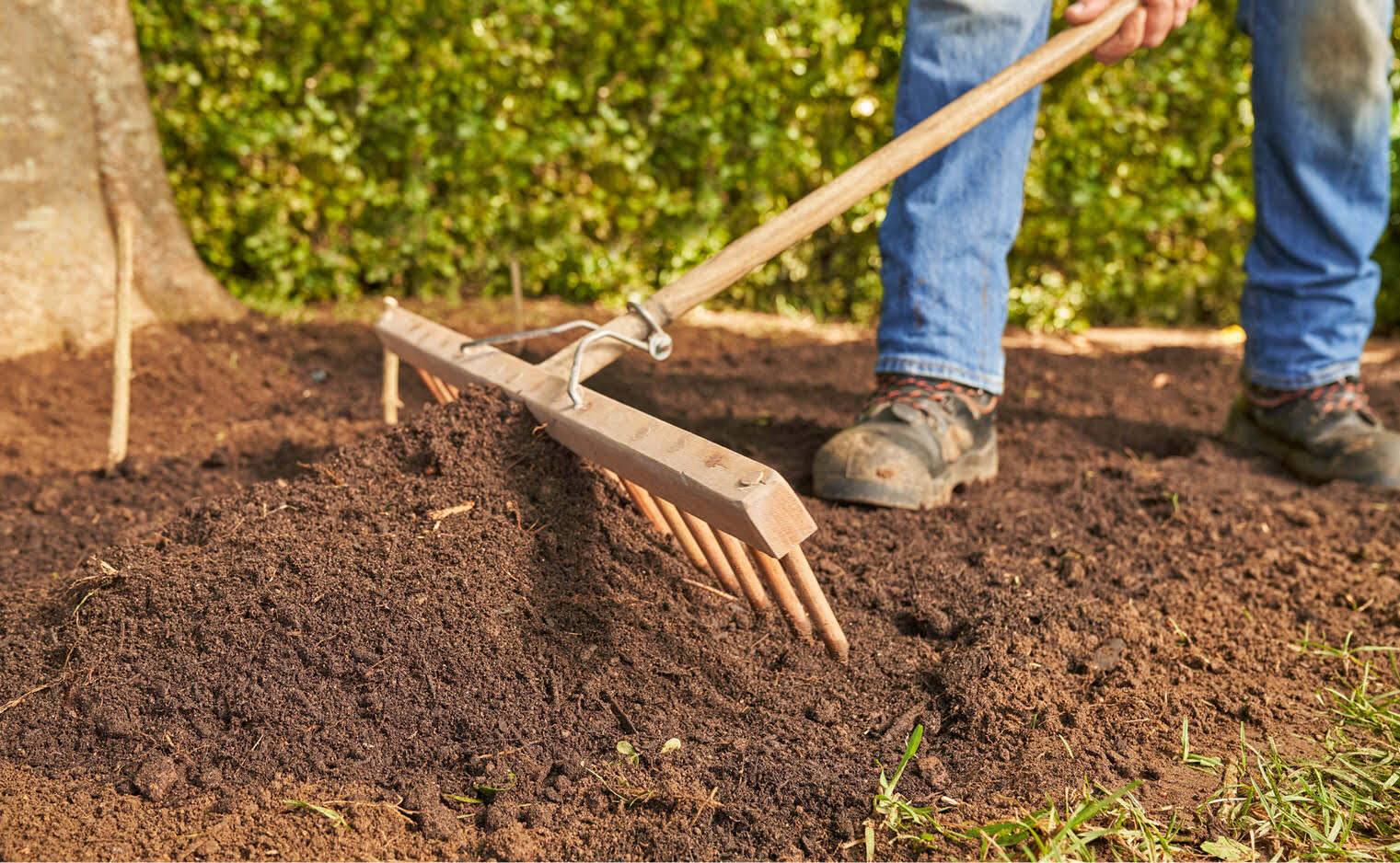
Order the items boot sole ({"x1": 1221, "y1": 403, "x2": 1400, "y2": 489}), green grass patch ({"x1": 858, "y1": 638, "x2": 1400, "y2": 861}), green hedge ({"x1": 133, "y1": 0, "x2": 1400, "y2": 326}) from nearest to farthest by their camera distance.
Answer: green grass patch ({"x1": 858, "y1": 638, "x2": 1400, "y2": 861}), boot sole ({"x1": 1221, "y1": 403, "x2": 1400, "y2": 489}), green hedge ({"x1": 133, "y1": 0, "x2": 1400, "y2": 326})

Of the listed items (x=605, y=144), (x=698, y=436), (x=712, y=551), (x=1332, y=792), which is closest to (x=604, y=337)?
(x=698, y=436)

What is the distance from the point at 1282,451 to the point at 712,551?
194 centimetres

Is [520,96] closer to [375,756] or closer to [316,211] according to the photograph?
[316,211]

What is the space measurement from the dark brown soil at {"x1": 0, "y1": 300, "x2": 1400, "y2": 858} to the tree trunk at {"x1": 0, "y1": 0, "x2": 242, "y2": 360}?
118 cm

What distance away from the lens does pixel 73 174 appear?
3.36 m

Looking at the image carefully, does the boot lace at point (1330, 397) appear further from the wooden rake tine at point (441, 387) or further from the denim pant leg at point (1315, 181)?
the wooden rake tine at point (441, 387)

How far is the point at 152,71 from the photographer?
4.07m

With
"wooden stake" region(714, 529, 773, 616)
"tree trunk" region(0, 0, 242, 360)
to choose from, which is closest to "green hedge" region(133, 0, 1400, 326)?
"tree trunk" region(0, 0, 242, 360)

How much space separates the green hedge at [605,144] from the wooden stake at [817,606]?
3187 mm

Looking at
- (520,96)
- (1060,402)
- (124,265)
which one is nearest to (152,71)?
(520,96)

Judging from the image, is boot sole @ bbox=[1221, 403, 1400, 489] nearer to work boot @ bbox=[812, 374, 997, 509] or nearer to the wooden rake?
work boot @ bbox=[812, 374, 997, 509]

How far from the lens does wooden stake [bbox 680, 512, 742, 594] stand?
1727 mm

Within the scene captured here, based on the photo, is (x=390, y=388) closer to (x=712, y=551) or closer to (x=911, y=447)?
(x=712, y=551)

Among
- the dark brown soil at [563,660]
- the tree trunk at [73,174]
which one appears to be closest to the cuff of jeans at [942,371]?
the dark brown soil at [563,660]
